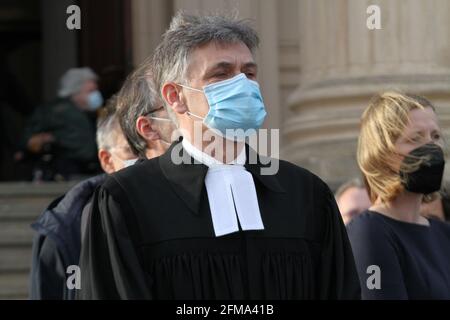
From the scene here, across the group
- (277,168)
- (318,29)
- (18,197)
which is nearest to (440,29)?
(318,29)

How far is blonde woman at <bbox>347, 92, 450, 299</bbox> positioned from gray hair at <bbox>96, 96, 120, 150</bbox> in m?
1.43

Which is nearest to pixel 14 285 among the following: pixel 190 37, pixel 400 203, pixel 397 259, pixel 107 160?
pixel 107 160

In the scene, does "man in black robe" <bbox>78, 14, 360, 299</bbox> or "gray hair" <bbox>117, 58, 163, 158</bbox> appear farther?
"gray hair" <bbox>117, 58, 163, 158</bbox>

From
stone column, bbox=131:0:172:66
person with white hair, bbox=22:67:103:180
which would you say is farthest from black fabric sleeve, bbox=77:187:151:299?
stone column, bbox=131:0:172:66

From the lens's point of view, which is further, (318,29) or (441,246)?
(318,29)

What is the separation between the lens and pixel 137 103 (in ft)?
18.8

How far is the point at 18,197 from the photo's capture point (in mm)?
9531

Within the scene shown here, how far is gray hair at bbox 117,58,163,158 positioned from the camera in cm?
565

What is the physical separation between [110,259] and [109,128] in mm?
2312

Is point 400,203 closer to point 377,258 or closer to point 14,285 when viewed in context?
point 377,258

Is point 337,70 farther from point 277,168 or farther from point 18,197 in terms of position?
point 277,168

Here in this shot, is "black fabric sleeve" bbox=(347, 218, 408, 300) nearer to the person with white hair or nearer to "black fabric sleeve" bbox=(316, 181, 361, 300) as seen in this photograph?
"black fabric sleeve" bbox=(316, 181, 361, 300)

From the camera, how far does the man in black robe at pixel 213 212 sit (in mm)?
4375
